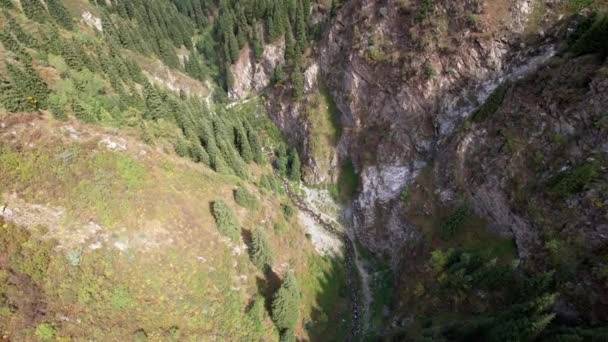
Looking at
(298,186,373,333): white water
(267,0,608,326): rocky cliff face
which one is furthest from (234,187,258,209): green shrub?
(267,0,608,326): rocky cliff face

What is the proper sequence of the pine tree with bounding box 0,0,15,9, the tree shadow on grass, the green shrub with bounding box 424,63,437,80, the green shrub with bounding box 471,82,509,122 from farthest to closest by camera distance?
the green shrub with bounding box 424,63,437,80 < the pine tree with bounding box 0,0,15,9 < the tree shadow on grass < the green shrub with bounding box 471,82,509,122

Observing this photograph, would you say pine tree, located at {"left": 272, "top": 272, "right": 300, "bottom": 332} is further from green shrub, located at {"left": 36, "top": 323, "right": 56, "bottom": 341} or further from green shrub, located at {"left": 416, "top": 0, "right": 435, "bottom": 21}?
green shrub, located at {"left": 416, "top": 0, "right": 435, "bottom": 21}

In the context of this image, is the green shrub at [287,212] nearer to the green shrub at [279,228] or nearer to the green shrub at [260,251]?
the green shrub at [279,228]

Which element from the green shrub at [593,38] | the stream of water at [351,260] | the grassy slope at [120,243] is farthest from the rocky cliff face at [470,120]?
the grassy slope at [120,243]

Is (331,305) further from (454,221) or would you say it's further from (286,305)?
(454,221)

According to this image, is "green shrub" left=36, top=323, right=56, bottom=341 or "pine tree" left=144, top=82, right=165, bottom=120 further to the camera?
"pine tree" left=144, top=82, right=165, bottom=120

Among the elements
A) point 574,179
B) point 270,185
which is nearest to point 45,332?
point 270,185

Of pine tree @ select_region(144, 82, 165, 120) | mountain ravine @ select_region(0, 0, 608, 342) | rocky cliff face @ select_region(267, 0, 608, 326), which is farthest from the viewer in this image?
pine tree @ select_region(144, 82, 165, 120)
